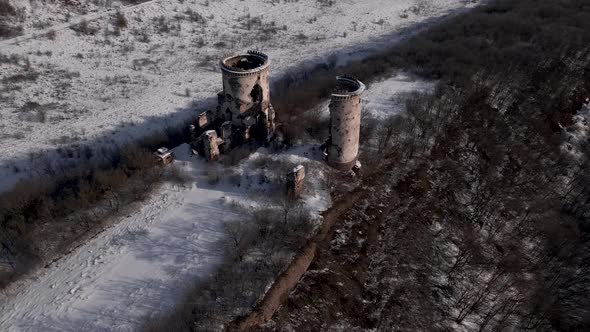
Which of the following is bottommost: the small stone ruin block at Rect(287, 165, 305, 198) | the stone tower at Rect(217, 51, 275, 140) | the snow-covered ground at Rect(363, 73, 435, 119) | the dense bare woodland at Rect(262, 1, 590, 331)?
the dense bare woodland at Rect(262, 1, 590, 331)

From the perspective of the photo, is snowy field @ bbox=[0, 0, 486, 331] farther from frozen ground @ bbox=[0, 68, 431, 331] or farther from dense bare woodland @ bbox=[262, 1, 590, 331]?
dense bare woodland @ bbox=[262, 1, 590, 331]

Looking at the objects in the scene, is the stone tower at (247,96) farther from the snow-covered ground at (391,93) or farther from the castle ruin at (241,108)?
the snow-covered ground at (391,93)

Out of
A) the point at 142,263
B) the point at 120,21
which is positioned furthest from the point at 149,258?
the point at 120,21

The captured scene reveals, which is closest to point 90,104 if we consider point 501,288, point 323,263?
point 323,263

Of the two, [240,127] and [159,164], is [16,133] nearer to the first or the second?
[159,164]

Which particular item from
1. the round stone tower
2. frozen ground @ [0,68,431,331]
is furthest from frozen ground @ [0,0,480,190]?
the round stone tower

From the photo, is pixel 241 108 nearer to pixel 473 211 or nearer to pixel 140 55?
pixel 473 211
